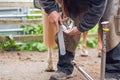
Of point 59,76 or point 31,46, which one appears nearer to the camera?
point 59,76

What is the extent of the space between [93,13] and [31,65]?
2.04 metres

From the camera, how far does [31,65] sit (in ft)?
14.9

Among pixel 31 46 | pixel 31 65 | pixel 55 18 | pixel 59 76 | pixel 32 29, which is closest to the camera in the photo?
pixel 55 18

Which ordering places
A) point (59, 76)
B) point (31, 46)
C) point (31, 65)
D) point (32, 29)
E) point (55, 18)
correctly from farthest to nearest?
1. point (32, 29)
2. point (31, 46)
3. point (31, 65)
4. point (59, 76)
5. point (55, 18)

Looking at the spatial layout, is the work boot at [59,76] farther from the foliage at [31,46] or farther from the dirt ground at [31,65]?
the foliage at [31,46]

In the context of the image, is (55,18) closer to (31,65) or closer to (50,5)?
(50,5)

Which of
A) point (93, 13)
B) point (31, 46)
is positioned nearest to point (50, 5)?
point (93, 13)

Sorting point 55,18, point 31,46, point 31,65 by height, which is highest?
point 55,18

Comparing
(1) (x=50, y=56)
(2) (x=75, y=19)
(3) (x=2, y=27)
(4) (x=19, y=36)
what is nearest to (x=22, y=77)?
(1) (x=50, y=56)

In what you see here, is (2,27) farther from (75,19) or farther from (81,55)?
(75,19)

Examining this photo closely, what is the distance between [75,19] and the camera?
10.6 feet

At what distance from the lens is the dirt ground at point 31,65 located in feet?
12.8

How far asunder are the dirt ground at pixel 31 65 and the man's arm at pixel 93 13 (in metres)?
1.19

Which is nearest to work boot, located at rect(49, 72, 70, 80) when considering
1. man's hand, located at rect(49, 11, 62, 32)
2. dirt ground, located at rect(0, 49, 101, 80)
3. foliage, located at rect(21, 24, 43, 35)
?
dirt ground, located at rect(0, 49, 101, 80)
